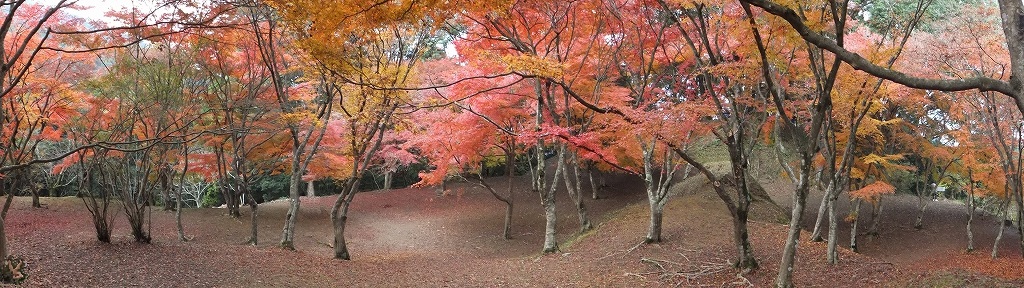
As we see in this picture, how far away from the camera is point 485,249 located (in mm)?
Answer: 17406

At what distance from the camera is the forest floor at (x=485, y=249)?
8.70 metres

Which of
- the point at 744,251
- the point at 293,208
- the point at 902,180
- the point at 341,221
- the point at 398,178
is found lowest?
the point at 744,251

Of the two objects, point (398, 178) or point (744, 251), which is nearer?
point (744, 251)

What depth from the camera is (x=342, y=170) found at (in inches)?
782

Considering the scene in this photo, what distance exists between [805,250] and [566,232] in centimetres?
859

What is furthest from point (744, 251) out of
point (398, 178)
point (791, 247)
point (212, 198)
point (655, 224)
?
point (212, 198)

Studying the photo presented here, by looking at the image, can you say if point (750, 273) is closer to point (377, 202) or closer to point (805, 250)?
point (805, 250)

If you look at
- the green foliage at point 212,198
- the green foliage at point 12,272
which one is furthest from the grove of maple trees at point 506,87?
the green foliage at point 212,198

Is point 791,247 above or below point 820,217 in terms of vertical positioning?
below

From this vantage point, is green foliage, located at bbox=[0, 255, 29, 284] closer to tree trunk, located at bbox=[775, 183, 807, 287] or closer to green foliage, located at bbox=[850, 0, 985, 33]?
tree trunk, located at bbox=[775, 183, 807, 287]

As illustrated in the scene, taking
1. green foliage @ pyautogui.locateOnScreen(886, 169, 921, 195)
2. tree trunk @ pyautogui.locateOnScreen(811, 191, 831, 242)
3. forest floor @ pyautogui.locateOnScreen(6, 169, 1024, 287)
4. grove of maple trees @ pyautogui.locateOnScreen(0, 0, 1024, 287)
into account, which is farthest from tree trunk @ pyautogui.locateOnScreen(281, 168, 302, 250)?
green foliage @ pyautogui.locateOnScreen(886, 169, 921, 195)

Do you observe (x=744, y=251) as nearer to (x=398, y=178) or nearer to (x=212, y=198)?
(x=398, y=178)

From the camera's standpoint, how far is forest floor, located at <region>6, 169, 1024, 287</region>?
342 inches

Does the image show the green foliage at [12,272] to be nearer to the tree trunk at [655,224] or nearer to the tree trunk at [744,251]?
the tree trunk at [744,251]
